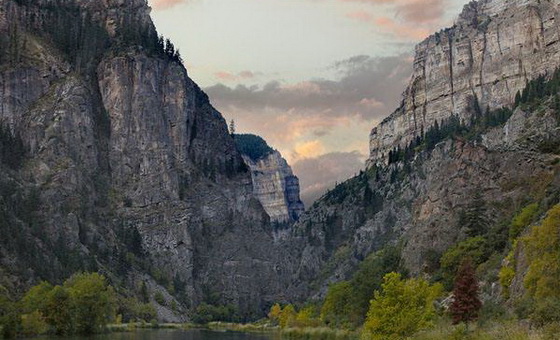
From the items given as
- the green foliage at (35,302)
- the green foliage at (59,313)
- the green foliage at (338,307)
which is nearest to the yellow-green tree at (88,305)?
the green foliage at (59,313)

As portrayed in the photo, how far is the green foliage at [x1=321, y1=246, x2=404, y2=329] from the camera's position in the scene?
474 feet

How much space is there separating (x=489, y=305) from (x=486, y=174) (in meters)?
67.2

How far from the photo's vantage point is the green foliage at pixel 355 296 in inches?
5684

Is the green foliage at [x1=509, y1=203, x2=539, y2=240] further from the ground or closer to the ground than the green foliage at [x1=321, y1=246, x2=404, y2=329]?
further from the ground

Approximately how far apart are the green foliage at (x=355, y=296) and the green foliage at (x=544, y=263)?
2397 inches

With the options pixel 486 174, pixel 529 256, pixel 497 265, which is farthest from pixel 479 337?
pixel 486 174

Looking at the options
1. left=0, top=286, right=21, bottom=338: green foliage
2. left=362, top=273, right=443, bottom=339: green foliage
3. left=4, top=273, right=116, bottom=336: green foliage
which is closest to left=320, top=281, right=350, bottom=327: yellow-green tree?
left=4, top=273, right=116, bottom=336: green foliage

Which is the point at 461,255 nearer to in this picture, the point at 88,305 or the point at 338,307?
the point at 338,307

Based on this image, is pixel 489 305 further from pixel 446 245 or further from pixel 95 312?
pixel 95 312

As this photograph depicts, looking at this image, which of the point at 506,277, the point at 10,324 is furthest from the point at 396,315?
the point at 10,324

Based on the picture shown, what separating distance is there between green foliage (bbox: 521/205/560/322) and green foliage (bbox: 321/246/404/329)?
60.9 metres

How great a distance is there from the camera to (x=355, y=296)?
152125 mm

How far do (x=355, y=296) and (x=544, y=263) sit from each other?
80.4m

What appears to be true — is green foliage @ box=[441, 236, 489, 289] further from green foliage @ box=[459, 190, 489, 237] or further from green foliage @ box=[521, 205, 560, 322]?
green foliage @ box=[521, 205, 560, 322]
